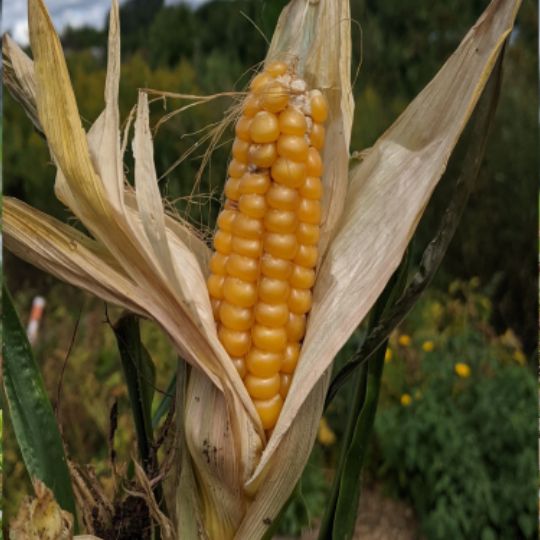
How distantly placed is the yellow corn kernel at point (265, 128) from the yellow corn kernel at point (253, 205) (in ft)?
0.12

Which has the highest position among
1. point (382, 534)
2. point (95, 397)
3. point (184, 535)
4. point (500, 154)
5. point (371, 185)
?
point (371, 185)

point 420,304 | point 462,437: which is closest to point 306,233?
point 462,437

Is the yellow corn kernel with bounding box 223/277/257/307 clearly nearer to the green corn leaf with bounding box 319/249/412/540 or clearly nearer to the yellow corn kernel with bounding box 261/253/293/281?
the yellow corn kernel with bounding box 261/253/293/281

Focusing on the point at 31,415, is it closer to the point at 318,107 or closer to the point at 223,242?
the point at 223,242

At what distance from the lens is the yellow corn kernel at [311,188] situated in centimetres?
55

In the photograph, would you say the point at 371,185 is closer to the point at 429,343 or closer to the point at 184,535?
the point at 184,535

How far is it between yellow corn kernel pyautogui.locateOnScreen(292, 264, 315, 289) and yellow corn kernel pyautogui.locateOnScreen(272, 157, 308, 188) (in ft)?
0.19

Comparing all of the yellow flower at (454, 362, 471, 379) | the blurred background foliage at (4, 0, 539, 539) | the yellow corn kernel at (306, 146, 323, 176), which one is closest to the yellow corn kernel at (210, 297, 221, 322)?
the yellow corn kernel at (306, 146, 323, 176)

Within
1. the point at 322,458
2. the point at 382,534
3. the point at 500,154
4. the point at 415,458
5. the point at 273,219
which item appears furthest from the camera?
the point at 500,154

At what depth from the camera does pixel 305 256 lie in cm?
55

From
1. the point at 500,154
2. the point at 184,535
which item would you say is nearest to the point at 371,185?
the point at 184,535

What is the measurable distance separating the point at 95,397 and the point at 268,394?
1.39 metres

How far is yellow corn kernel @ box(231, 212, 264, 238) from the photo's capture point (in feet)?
1.77

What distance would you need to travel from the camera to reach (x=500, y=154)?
2.35 metres
